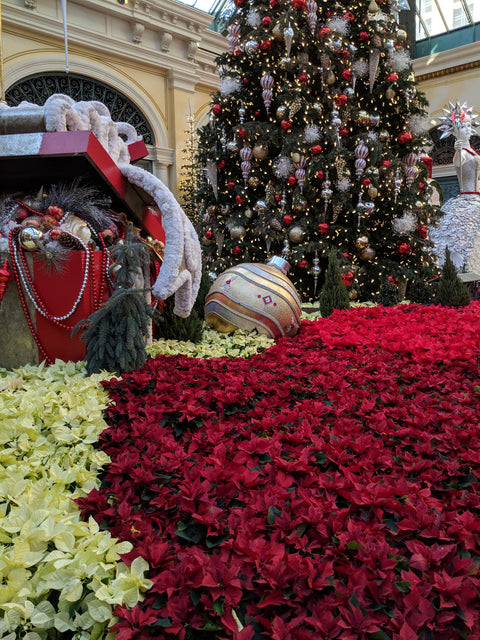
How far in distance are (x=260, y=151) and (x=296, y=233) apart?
Result: 1.46m

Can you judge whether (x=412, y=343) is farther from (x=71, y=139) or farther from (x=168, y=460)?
(x=71, y=139)

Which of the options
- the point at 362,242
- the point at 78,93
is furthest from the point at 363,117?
the point at 78,93

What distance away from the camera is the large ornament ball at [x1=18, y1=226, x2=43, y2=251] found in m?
2.59

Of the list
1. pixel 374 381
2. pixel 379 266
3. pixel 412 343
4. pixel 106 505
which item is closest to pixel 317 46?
pixel 379 266

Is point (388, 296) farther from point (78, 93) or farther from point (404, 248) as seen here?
point (78, 93)

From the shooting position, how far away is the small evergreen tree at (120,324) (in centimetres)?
246

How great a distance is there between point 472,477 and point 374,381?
3.53 feet

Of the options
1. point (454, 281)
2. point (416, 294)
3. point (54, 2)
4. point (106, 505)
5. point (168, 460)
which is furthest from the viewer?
point (54, 2)

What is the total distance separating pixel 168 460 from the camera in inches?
60.4

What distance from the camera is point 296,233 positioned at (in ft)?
23.7

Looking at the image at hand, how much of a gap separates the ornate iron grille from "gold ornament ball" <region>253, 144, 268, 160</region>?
566 centimetres

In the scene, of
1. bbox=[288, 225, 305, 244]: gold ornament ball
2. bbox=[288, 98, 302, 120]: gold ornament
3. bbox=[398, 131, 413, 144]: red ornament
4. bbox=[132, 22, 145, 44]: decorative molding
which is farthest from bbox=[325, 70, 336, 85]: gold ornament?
bbox=[132, 22, 145, 44]: decorative molding

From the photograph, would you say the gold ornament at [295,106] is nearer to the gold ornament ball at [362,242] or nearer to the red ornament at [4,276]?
the gold ornament ball at [362,242]

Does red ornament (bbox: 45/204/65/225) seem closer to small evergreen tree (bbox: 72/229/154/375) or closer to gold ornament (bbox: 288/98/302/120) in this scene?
small evergreen tree (bbox: 72/229/154/375)
